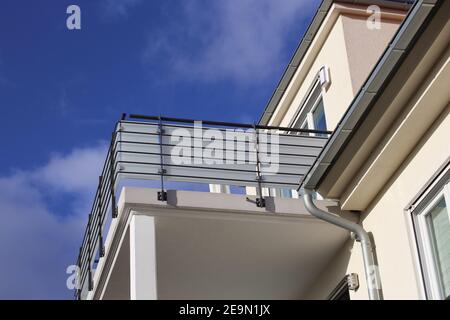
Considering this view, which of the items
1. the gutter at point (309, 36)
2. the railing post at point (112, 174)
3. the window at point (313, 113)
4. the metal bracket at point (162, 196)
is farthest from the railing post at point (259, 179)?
the gutter at point (309, 36)

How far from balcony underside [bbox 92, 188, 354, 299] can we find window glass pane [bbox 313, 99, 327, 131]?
2346mm

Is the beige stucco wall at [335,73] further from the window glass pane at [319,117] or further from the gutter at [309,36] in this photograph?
the window glass pane at [319,117]

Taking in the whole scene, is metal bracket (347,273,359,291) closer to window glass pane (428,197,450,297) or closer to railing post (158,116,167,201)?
window glass pane (428,197,450,297)

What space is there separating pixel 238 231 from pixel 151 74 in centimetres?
281

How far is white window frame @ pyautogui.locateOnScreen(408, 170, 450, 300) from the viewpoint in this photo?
8444 mm

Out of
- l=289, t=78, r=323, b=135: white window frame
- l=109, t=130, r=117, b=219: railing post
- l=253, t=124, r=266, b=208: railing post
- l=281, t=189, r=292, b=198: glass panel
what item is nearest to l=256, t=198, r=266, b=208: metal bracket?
l=253, t=124, r=266, b=208: railing post

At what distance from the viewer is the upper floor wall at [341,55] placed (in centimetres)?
1134

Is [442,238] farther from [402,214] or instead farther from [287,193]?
[287,193]

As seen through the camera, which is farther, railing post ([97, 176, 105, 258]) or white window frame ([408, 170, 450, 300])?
railing post ([97, 176, 105, 258])

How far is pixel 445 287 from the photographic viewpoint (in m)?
8.41

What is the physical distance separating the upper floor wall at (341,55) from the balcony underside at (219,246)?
195 centimetres

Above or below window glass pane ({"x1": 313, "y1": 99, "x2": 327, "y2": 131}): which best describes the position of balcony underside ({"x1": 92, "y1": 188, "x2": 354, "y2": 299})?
below

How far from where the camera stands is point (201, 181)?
9.66 m
